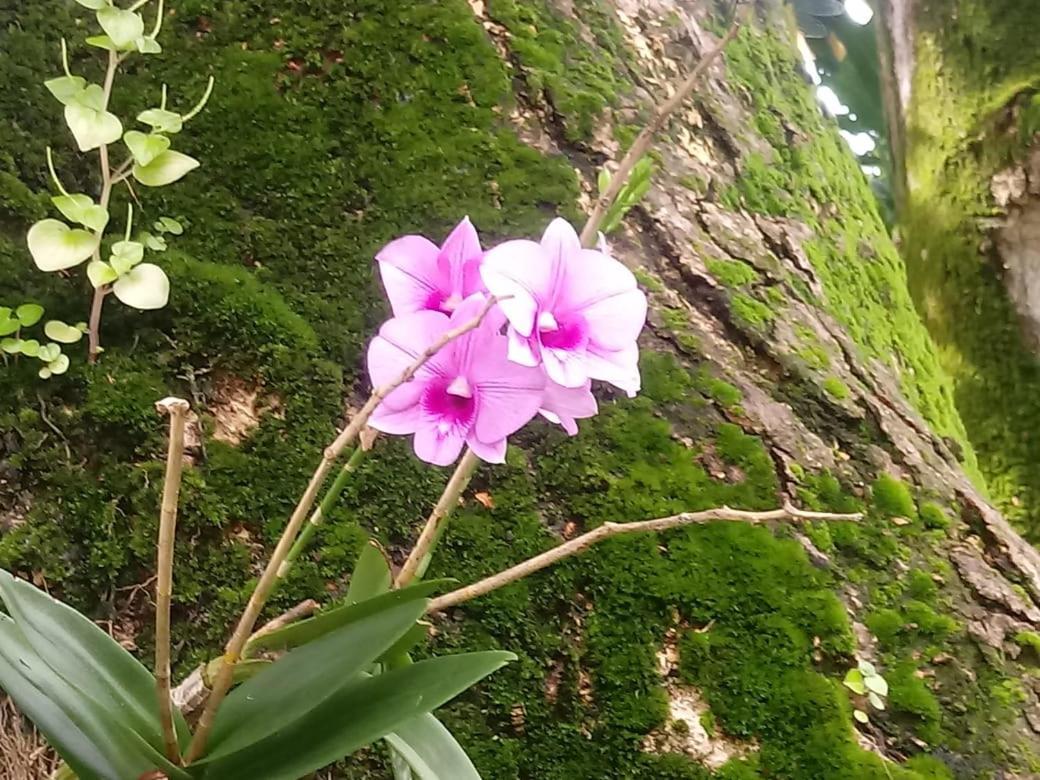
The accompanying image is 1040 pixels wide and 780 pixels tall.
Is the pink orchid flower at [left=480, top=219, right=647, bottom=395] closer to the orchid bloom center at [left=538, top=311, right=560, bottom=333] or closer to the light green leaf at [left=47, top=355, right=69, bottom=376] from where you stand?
the orchid bloom center at [left=538, top=311, right=560, bottom=333]

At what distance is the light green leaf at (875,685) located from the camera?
930 millimetres

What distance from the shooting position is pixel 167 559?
51cm

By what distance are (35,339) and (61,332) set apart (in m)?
0.04

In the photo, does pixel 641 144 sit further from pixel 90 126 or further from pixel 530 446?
pixel 90 126

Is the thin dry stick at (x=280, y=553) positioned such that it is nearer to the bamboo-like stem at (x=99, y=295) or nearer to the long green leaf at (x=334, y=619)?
the long green leaf at (x=334, y=619)

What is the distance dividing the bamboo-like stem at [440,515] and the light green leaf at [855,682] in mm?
542

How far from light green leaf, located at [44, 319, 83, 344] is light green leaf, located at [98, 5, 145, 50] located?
1.00 ft

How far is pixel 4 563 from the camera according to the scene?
847 mm

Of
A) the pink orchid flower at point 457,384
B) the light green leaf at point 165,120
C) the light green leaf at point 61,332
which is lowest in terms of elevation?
the light green leaf at point 61,332

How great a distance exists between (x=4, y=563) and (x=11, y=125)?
0.53 meters

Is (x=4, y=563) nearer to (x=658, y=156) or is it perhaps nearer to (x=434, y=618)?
(x=434, y=618)

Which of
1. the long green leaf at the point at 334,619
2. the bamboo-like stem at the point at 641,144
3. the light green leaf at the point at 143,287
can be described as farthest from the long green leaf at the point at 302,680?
the light green leaf at the point at 143,287

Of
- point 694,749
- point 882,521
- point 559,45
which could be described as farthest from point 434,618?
point 559,45

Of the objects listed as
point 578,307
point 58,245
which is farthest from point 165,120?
point 578,307
